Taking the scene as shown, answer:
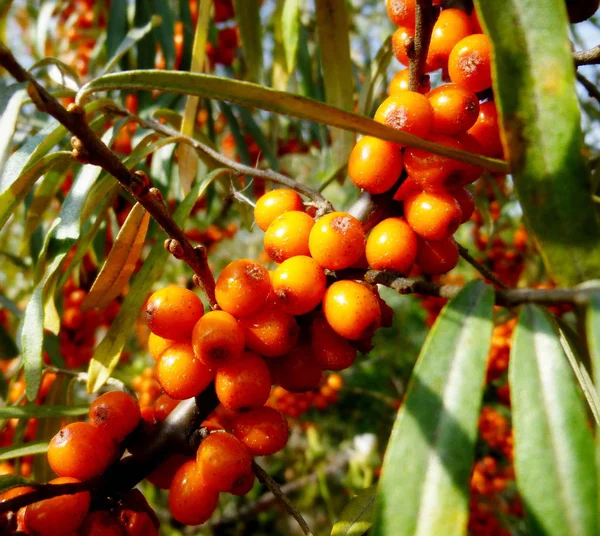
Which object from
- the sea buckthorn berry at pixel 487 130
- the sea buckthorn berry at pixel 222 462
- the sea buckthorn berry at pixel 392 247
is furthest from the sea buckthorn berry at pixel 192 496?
the sea buckthorn berry at pixel 487 130

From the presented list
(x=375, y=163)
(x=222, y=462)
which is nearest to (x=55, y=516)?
(x=222, y=462)

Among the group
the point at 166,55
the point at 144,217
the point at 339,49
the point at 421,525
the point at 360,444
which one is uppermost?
the point at 166,55

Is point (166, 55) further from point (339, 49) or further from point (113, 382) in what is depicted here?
point (113, 382)

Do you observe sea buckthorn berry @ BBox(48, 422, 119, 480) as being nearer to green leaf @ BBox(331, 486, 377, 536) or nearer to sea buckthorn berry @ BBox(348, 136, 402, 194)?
green leaf @ BBox(331, 486, 377, 536)

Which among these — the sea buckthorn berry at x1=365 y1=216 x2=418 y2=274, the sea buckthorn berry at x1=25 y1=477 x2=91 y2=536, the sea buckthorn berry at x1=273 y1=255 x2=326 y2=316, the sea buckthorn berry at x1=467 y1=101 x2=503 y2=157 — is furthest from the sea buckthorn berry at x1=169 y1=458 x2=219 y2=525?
the sea buckthorn berry at x1=467 y1=101 x2=503 y2=157

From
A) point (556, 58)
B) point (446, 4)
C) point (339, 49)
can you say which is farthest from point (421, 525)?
point (339, 49)

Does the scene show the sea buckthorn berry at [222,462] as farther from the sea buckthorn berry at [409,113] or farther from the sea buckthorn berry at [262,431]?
the sea buckthorn berry at [409,113]
